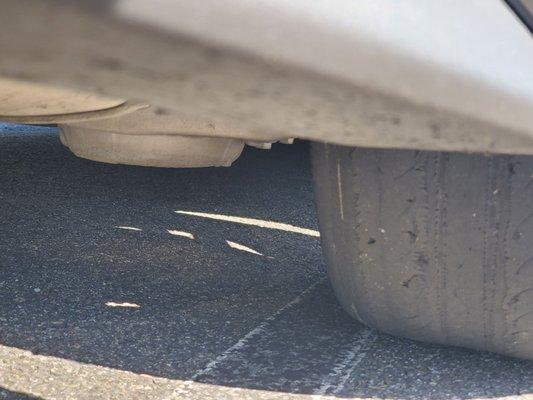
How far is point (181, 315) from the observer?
167cm

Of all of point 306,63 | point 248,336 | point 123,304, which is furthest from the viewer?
point 123,304

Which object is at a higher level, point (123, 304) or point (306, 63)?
point (306, 63)

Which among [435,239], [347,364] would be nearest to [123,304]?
[347,364]

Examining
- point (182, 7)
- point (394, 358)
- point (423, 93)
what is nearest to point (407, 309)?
point (394, 358)

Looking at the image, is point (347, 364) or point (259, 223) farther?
point (259, 223)

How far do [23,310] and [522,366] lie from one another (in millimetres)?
1040

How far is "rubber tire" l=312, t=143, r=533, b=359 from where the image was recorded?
125cm

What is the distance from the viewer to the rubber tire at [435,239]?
125 centimetres

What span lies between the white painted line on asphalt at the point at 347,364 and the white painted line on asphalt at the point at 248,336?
0.63ft

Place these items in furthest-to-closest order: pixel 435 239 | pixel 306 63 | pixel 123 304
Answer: pixel 123 304, pixel 435 239, pixel 306 63

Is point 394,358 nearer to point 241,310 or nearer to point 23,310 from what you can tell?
point 241,310

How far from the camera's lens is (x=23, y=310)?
1.65m

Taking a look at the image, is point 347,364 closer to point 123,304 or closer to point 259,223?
point 123,304

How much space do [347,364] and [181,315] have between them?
396 mm
